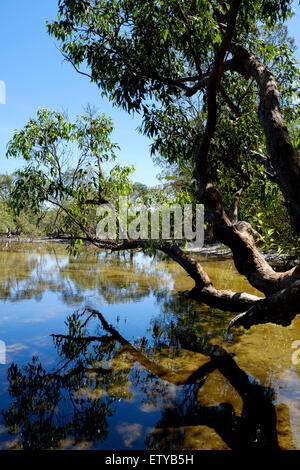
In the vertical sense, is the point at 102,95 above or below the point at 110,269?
above

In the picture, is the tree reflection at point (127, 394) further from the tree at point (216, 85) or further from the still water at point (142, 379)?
the tree at point (216, 85)

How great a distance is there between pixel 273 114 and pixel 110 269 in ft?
51.1

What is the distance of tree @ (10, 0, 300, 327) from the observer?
378 centimetres

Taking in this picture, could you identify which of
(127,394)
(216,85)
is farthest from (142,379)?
(216,85)

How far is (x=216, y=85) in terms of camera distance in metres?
4.44

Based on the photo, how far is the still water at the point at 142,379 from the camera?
3.68 meters

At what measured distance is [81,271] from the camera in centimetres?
1736

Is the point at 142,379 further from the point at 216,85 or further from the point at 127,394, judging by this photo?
the point at 216,85

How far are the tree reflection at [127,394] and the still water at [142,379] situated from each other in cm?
2

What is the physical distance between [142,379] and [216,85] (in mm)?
4798

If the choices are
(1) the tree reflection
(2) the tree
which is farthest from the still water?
(2) the tree

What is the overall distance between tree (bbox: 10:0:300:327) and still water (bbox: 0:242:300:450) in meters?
1.23
